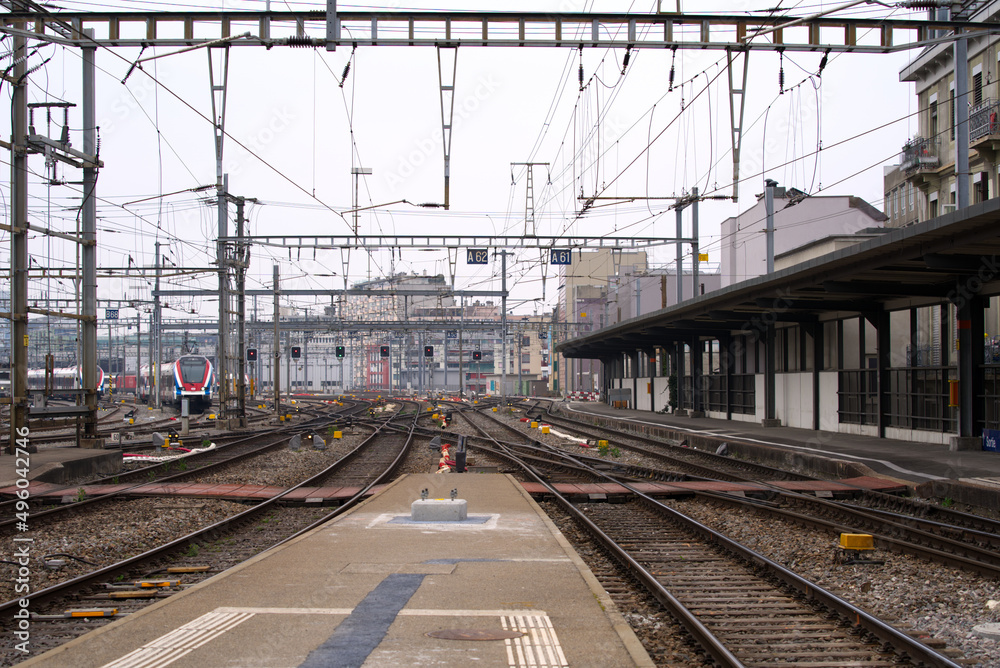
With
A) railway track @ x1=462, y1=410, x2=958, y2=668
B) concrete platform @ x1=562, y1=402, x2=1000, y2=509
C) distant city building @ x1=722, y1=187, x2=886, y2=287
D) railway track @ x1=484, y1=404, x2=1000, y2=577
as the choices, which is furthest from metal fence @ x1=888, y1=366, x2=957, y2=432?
distant city building @ x1=722, y1=187, x2=886, y2=287

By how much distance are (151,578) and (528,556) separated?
370 cm

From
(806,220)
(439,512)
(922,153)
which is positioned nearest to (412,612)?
(439,512)

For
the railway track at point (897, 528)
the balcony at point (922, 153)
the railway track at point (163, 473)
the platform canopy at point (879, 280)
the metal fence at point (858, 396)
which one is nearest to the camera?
the railway track at point (897, 528)

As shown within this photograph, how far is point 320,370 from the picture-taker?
12381cm

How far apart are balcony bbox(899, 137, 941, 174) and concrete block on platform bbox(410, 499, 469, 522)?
83.0ft

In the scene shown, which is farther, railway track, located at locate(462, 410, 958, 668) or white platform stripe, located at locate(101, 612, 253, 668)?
railway track, located at locate(462, 410, 958, 668)

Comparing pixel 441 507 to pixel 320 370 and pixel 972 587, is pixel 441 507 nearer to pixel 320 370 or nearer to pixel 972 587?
pixel 972 587

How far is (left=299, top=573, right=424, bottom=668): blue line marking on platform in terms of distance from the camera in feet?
16.0

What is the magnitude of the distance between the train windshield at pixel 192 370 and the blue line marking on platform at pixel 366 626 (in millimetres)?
41302

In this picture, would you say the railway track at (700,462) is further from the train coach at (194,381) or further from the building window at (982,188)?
the train coach at (194,381)

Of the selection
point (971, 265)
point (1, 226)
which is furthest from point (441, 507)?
point (971, 265)

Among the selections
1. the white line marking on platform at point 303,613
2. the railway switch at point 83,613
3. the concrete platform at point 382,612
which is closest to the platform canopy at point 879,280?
the concrete platform at point 382,612

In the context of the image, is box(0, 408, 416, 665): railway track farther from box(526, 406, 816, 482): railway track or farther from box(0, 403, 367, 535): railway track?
box(526, 406, 816, 482): railway track

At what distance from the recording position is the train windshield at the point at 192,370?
45.2m
